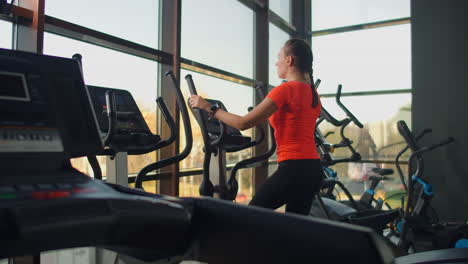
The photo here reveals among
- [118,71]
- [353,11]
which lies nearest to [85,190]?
[118,71]

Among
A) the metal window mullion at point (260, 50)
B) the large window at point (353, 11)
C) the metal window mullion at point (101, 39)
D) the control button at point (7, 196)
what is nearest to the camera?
the control button at point (7, 196)

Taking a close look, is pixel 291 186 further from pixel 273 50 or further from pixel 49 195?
pixel 273 50

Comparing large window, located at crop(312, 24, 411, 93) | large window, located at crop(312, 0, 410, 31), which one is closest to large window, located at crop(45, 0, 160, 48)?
large window, located at crop(312, 24, 411, 93)

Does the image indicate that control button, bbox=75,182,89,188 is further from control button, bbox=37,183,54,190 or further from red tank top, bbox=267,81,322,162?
red tank top, bbox=267,81,322,162

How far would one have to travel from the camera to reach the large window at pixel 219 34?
4.02 m

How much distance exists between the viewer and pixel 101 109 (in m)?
2.07

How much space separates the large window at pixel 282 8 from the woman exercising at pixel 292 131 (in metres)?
4.26

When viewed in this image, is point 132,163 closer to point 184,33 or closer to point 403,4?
point 184,33

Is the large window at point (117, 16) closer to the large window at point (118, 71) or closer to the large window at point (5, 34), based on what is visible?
the large window at point (118, 71)

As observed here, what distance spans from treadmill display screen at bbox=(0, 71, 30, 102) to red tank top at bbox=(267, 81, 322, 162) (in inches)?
50.9

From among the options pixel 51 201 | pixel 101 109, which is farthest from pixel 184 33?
pixel 51 201

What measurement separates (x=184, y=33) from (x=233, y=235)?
364cm

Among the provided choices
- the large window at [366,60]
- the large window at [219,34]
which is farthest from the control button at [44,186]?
the large window at [366,60]

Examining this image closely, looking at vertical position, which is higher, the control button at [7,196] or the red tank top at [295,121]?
the red tank top at [295,121]
